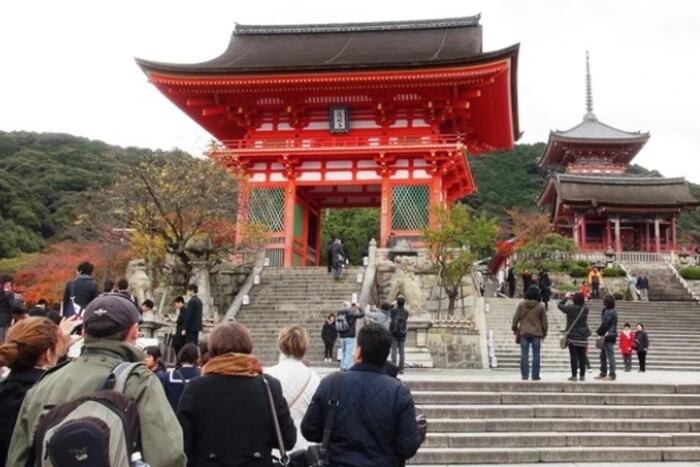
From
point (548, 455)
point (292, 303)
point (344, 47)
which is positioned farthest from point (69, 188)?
point (548, 455)

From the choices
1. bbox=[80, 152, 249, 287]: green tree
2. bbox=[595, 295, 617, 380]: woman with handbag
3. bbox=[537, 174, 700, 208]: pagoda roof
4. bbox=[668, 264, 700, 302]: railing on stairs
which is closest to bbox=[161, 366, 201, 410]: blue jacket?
bbox=[595, 295, 617, 380]: woman with handbag

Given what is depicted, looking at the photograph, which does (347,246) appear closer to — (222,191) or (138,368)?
(222,191)

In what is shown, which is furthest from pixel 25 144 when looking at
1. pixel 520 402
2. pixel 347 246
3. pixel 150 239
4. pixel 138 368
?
pixel 138 368

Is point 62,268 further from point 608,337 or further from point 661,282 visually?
point 661,282

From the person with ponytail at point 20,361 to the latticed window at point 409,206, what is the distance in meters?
21.5

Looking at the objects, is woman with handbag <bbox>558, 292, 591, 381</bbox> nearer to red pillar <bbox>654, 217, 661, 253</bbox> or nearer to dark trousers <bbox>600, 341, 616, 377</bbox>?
dark trousers <bbox>600, 341, 616, 377</bbox>

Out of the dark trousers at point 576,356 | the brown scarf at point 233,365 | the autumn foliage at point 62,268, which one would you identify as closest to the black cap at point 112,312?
the brown scarf at point 233,365

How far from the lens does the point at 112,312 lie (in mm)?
3197

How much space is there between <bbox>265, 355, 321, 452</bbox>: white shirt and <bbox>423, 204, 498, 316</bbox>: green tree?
15.5m

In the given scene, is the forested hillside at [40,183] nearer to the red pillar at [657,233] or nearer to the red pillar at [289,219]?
the red pillar at [289,219]

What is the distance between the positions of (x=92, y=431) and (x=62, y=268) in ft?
105

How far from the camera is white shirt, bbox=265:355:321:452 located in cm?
466

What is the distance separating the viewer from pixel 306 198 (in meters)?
28.0

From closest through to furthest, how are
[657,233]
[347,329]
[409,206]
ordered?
[347,329] < [409,206] < [657,233]
